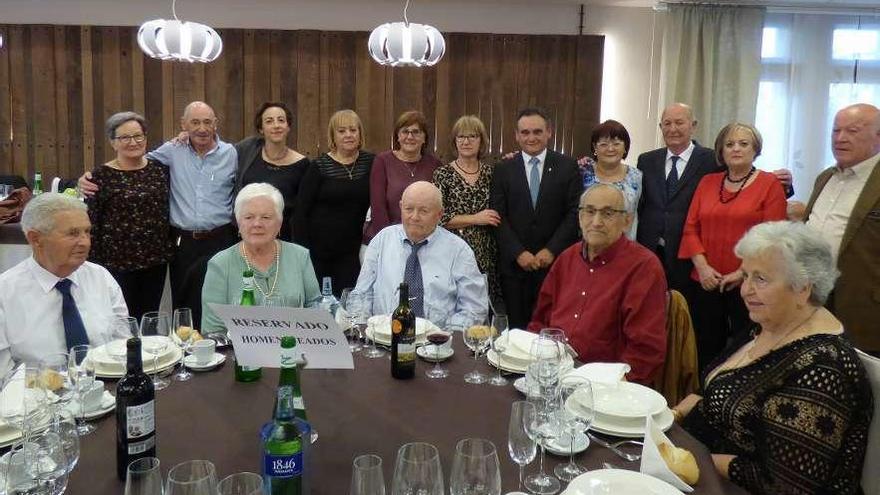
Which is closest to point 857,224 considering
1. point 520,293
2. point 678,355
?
point 678,355

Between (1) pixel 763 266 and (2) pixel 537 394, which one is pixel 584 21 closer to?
(1) pixel 763 266

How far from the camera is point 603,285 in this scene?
2.65 meters

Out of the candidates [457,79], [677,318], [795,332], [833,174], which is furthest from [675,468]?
[457,79]

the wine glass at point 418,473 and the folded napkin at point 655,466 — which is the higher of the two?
the wine glass at point 418,473

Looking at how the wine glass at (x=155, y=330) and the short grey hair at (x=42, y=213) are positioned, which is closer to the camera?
the wine glass at (x=155, y=330)

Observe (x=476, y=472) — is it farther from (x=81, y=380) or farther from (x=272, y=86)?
(x=272, y=86)

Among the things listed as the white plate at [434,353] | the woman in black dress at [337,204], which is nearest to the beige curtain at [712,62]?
the woman in black dress at [337,204]

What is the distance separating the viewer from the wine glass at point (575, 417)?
147 centimetres

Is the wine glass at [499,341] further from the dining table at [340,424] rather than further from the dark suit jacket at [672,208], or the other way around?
the dark suit jacket at [672,208]

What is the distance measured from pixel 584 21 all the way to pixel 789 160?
237 cm

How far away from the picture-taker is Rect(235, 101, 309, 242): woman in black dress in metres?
4.04

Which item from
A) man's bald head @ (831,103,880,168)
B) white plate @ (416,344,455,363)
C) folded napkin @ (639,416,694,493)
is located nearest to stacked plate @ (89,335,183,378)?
white plate @ (416,344,455,363)

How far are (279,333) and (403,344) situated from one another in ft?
1.50

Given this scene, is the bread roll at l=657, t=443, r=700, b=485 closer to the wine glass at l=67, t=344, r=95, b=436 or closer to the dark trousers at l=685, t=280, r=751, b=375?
the wine glass at l=67, t=344, r=95, b=436
